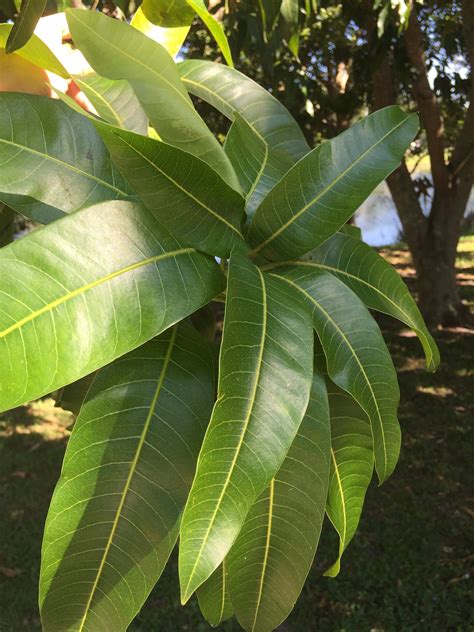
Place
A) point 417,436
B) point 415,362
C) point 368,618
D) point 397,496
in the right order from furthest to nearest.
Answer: point 415,362, point 417,436, point 397,496, point 368,618

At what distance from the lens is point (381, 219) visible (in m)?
14.6

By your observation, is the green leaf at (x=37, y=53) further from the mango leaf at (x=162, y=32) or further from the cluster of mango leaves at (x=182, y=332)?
the mango leaf at (x=162, y=32)

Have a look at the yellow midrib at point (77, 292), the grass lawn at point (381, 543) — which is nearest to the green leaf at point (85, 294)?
the yellow midrib at point (77, 292)

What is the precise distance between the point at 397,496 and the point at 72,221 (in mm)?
3501

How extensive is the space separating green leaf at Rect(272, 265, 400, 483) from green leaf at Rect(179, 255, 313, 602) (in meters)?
0.04

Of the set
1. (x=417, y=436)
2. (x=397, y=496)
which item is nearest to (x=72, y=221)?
(x=397, y=496)

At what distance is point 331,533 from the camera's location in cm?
336

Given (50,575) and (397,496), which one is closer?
(50,575)

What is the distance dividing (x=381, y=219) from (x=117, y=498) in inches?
576

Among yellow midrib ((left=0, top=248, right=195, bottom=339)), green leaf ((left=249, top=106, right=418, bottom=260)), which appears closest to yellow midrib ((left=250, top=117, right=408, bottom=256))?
green leaf ((left=249, top=106, right=418, bottom=260))

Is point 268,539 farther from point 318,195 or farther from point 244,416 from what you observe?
point 318,195

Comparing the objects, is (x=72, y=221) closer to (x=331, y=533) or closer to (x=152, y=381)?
(x=152, y=381)

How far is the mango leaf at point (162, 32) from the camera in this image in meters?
0.76

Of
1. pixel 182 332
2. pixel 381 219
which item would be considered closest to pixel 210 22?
pixel 182 332
